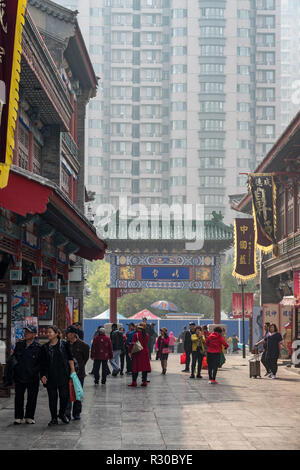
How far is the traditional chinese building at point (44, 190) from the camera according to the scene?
16.7 meters

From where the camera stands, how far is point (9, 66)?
13.0 meters

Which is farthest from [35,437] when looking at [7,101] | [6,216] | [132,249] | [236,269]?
[132,249]

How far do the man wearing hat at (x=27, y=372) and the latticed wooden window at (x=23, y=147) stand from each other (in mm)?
9237

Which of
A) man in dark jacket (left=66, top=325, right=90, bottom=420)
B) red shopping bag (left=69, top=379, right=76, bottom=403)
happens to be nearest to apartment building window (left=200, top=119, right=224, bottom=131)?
man in dark jacket (left=66, top=325, right=90, bottom=420)

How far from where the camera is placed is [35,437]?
38.2ft

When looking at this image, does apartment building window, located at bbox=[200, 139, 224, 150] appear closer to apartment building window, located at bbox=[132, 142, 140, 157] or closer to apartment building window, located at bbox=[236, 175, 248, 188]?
apartment building window, located at bbox=[236, 175, 248, 188]

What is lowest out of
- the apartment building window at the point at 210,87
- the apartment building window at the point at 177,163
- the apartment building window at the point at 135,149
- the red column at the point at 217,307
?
the red column at the point at 217,307

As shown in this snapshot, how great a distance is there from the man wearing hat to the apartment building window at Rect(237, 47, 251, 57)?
364 feet

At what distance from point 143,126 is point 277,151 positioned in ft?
292

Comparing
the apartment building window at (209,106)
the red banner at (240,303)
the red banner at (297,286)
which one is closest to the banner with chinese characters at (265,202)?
the red banner at (297,286)

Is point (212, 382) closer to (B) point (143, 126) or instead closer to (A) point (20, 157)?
(A) point (20, 157)

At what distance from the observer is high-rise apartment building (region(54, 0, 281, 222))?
117 metres

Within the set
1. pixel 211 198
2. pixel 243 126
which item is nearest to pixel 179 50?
pixel 243 126

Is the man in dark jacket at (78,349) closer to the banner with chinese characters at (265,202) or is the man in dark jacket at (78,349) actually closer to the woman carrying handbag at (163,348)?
the woman carrying handbag at (163,348)
